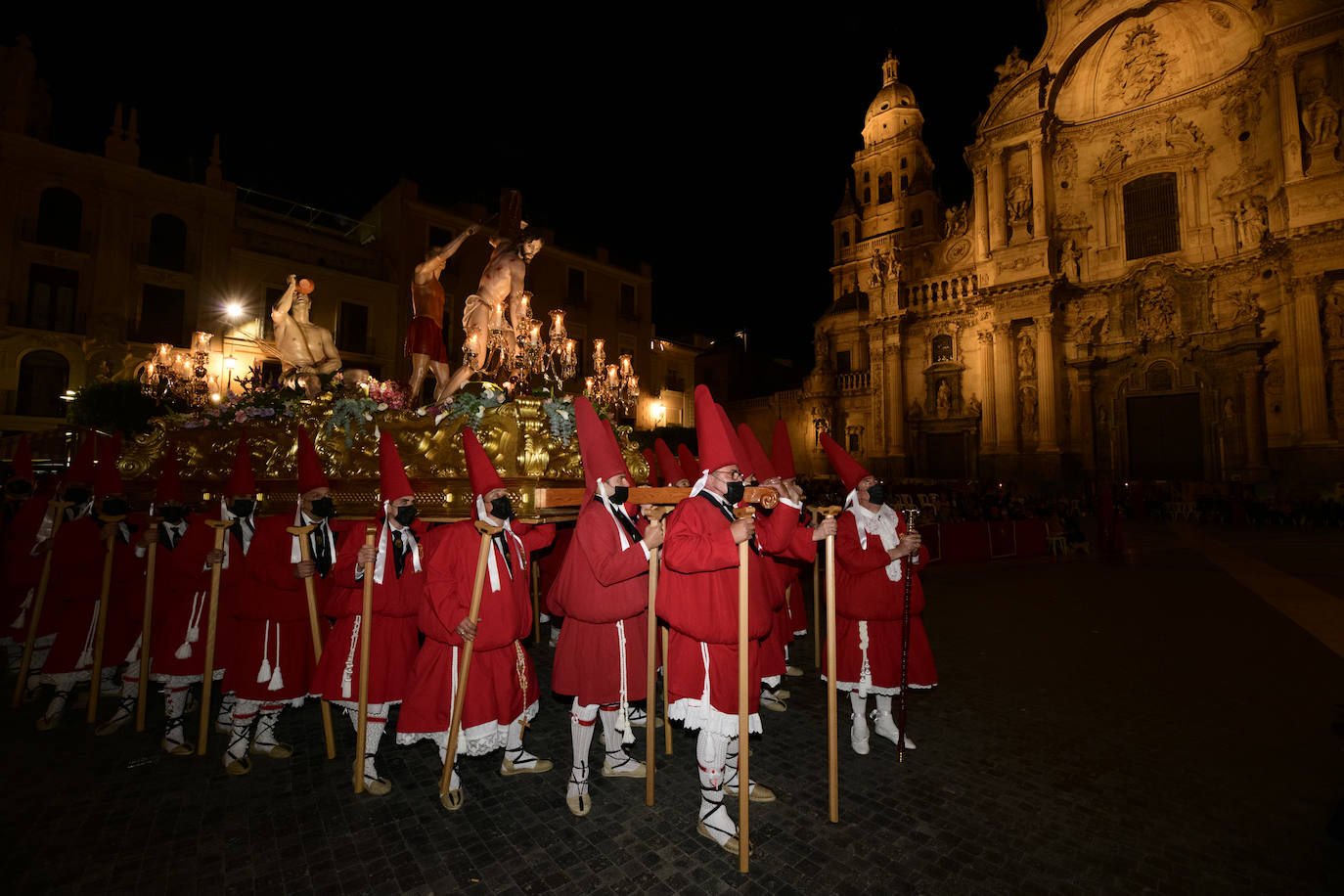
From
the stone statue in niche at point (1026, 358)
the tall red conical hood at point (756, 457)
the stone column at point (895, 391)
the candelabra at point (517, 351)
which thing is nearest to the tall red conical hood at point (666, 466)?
the tall red conical hood at point (756, 457)

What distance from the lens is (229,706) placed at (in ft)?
15.5

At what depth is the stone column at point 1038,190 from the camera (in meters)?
25.0

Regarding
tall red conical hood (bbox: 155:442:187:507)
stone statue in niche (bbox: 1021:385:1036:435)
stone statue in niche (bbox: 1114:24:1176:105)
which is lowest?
tall red conical hood (bbox: 155:442:187:507)

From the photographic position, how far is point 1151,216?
2364 cm

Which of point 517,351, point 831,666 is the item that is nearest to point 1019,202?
point 517,351

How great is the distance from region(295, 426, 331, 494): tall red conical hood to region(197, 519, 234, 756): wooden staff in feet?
2.41

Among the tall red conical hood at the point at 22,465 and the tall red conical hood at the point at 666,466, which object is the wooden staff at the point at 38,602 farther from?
the tall red conical hood at the point at 666,466

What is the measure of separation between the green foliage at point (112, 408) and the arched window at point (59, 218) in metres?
6.52

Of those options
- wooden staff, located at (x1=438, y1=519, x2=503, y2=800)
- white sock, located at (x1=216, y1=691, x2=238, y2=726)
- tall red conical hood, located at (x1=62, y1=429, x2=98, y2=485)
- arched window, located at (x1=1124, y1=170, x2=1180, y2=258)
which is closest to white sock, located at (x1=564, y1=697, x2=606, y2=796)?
wooden staff, located at (x1=438, y1=519, x2=503, y2=800)

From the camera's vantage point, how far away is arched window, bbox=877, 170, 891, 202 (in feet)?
126

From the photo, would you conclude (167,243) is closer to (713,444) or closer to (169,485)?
(169,485)

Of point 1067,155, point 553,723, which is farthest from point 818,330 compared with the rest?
point 553,723

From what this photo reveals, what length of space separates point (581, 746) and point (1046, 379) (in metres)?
26.3

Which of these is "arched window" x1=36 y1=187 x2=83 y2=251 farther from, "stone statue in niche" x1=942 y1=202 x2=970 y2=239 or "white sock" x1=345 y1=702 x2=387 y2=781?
"stone statue in niche" x1=942 y1=202 x2=970 y2=239
